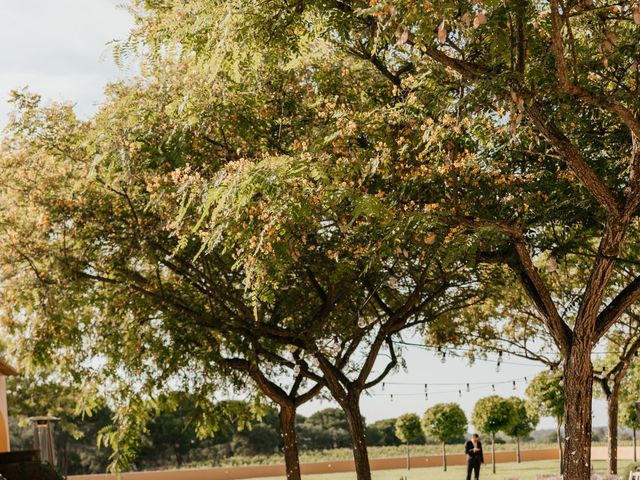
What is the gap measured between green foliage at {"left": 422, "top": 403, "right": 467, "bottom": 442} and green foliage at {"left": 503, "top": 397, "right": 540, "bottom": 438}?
2.11 meters

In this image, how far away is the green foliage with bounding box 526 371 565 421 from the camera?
29.0 meters

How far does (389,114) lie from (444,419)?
26391mm

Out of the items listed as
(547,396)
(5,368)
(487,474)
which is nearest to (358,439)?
(5,368)

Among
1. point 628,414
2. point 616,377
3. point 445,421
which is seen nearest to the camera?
point 616,377

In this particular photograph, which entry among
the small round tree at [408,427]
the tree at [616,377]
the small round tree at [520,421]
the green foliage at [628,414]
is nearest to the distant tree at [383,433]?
the small round tree at [408,427]

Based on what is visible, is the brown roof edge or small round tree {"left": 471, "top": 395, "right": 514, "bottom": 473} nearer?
the brown roof edge

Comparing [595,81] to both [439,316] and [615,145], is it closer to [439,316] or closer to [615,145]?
[615,145]

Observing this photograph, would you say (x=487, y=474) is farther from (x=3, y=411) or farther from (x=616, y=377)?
(x=3, y=411)

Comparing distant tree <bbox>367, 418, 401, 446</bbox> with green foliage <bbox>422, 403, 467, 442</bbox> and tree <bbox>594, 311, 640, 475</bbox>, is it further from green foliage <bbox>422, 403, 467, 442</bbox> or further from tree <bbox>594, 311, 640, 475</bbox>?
tree <bbox>594, 311, 640, 475</bbox>

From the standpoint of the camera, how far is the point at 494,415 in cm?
3384

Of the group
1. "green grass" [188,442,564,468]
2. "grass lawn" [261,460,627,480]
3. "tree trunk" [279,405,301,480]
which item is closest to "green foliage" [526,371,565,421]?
"grass lawn" [261,460,627,480]

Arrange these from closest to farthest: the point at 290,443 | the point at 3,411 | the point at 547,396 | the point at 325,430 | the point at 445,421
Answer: the point at 3,411
the point at 290,443
the point at 547,396
the point at 445,421
the point at 325,430

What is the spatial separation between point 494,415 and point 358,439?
61.2 ft

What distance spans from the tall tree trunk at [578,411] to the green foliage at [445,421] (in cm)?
2495
